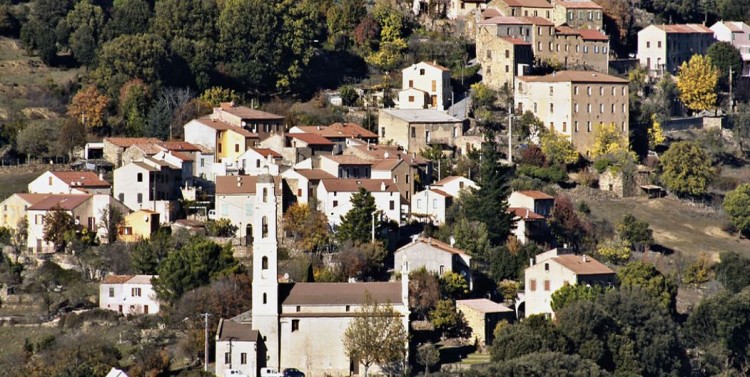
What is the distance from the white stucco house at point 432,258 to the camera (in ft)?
262

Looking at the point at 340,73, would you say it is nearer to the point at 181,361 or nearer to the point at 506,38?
the point at 506,38

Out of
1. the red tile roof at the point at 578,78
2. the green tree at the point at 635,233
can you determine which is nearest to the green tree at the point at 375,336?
the green tree at the point at 635,233

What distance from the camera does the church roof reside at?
73875mm

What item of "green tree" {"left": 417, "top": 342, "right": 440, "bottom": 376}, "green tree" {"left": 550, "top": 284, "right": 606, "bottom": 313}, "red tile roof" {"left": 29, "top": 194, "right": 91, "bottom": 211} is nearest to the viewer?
"green tree" {"left": 417, "top": 342, "right": 440, "bottom": 376}

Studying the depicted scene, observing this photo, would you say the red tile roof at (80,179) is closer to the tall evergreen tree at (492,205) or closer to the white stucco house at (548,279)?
the tall evergreen tree at (492,205)

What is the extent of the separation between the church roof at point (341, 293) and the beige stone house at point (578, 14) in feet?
127

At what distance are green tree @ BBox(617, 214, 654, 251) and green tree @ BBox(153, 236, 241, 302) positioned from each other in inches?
707

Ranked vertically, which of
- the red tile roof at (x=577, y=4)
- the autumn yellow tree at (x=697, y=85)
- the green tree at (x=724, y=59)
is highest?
the red tile roof at (x=577, y=4)

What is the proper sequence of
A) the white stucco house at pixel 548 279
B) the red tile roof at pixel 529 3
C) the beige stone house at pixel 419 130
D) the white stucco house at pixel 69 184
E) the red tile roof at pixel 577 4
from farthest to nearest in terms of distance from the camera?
the red tile roof at pixel 577 4 < the red tile roof at pixel 529 3 < the beige stone house at pixel 419 130 < the white stucco house at pixel 69 184 < the white stucco house at pixel 548 279

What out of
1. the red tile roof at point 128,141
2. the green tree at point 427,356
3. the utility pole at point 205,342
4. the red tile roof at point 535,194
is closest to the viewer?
the utility pole at point 205,342

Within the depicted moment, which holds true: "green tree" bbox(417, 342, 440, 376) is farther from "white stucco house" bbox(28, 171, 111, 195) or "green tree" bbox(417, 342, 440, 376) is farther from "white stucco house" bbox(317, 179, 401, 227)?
"white stucco house" bbox(28, 171, 111, 195)

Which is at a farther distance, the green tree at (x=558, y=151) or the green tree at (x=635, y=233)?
the green tree at (x=558, y=151)

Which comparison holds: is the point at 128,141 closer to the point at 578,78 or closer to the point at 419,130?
the point at 419,130

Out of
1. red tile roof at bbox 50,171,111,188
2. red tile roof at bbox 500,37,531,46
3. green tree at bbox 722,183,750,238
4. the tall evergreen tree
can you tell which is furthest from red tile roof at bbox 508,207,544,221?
red tile roof at bbox 500,37,531,46
